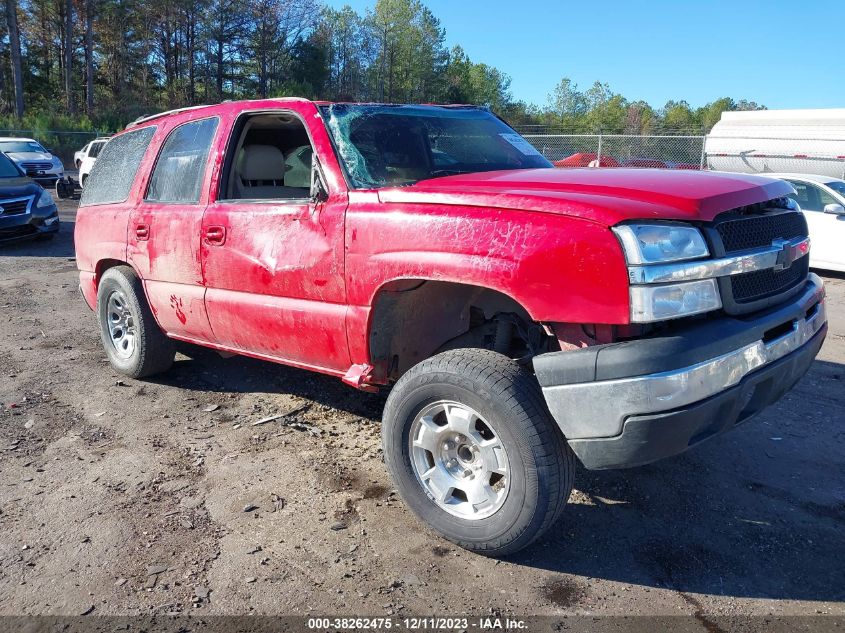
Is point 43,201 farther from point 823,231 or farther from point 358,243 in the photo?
point 823,231

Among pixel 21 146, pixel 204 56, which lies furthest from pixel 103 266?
pixel 204 56

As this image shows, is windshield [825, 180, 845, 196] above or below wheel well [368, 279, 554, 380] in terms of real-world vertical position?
above

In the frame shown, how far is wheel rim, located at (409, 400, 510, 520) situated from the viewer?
2887 mm

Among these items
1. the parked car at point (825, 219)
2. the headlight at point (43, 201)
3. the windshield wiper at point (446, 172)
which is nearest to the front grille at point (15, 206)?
the headlight at point (43, 201)

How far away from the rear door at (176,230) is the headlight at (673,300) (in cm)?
281

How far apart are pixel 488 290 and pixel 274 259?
1.27m

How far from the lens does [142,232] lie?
15.5 feet

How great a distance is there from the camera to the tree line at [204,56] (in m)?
48.5

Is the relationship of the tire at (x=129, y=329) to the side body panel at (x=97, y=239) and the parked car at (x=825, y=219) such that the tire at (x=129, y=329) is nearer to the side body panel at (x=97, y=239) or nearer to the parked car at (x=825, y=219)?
the side body panel at (x=97, y=239)

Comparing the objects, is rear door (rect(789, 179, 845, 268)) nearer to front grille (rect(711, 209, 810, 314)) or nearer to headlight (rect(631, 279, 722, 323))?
front grille (rect(711, 209, 810, 314))

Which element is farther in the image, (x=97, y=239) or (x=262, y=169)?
(x=97, y=239)

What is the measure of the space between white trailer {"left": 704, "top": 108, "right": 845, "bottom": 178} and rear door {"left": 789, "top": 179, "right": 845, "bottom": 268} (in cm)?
708

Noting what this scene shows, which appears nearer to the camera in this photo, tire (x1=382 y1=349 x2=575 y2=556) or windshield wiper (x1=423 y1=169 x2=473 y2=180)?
tire (x1=382 y1=349 x2=575 y2=556)

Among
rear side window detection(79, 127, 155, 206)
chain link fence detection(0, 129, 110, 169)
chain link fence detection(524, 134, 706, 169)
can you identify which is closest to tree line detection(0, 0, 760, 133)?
chain link fence detection(0, 129, 110, 169)
